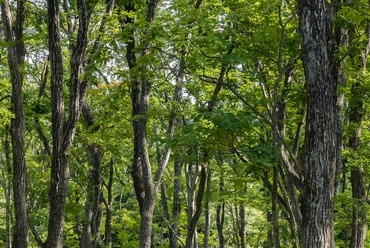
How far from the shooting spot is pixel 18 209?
33.0 ft

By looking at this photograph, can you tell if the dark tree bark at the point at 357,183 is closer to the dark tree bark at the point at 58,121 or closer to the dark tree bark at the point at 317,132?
the dark tree bark at the point at 317,132

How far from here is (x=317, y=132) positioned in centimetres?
531

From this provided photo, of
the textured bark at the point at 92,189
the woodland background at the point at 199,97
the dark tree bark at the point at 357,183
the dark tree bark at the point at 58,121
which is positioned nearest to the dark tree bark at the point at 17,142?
the woodland background at the point at 199,97

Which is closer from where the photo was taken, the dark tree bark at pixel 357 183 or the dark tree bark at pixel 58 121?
the dark tree bark at pixel 58 121

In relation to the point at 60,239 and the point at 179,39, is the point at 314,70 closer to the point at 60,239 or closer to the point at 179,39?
the point at 179,39

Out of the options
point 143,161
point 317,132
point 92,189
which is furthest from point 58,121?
point 92,189

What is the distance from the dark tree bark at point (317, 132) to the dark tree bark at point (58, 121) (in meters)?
4.59

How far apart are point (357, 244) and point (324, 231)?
792 cm

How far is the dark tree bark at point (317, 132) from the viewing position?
5.26 meters

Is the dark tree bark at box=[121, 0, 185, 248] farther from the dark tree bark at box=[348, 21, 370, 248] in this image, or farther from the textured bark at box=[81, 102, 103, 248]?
the dark tree bark at box=[348, 21, 370, 248]

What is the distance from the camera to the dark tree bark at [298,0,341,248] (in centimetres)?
526

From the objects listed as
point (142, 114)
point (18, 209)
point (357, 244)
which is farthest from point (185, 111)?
point (357, 244)

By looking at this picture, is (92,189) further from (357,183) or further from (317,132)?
(317,132)

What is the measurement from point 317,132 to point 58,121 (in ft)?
17.1
